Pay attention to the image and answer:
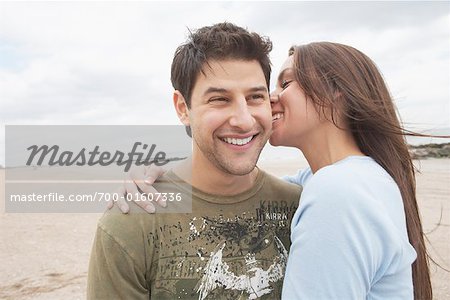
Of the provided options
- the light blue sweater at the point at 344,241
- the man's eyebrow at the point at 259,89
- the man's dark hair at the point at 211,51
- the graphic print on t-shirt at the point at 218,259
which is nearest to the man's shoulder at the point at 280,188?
the graphic print on t-shirt at the point at 218,259

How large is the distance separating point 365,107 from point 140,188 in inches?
56.1

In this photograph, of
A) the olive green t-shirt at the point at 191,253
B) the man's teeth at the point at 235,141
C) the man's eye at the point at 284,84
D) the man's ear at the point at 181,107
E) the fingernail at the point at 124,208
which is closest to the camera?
the olive green t-shirt at the point at 191,253

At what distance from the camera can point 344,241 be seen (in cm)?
185

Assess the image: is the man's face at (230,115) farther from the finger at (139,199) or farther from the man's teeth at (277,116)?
the finger at (139,199)

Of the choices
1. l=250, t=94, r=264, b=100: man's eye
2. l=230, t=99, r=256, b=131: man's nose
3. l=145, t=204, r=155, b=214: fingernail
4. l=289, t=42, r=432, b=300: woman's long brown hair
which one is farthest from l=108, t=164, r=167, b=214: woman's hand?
l=289, t=42, r=432, b=300: woman's long brown hair

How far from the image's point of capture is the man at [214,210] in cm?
241

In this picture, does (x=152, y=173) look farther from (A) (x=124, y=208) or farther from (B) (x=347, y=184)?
(B) (x=347, y=184)

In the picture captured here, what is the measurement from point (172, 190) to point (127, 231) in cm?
40

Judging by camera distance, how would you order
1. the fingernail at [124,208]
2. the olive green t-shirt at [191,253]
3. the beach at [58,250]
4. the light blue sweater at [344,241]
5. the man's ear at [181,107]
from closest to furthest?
the light blue sweater at [344,241] < the olive green t-shirt at [191,253] < the fingernail at [124,208] < the man's ear at [181,107] < the beach at [58,250]

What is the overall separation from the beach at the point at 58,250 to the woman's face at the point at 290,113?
1.51m

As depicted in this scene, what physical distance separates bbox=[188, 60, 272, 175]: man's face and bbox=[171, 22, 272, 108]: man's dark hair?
0.05m

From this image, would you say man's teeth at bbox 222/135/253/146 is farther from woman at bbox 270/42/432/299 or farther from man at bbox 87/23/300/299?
woman at bbox 270/42/432/299

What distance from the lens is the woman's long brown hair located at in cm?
247

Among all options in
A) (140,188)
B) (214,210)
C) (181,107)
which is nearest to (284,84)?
(181,107)
